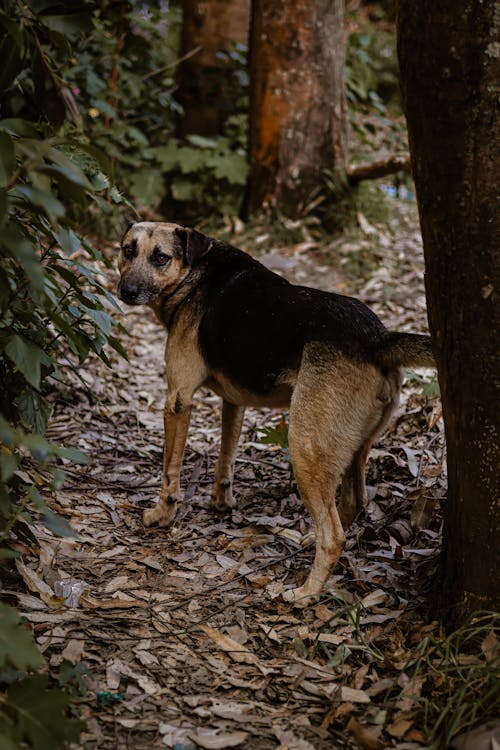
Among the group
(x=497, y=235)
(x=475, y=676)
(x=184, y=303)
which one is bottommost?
(x=475, y=676)

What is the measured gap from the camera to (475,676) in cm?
258

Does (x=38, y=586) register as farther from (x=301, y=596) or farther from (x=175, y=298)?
(x=175, y=298)

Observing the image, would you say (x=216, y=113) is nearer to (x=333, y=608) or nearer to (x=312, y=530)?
(x=312, y=530)

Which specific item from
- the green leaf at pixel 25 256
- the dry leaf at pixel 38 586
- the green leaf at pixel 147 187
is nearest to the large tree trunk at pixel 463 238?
the green leaf at pixel 25 256

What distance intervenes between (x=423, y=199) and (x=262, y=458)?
2.80 metres

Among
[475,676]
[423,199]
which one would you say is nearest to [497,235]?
[423,199]

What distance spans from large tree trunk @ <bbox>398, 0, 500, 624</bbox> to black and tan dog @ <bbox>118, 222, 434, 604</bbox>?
2.08 ft

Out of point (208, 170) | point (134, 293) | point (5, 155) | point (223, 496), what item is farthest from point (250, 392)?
point (208, 170)

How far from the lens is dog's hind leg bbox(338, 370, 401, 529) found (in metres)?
3.57

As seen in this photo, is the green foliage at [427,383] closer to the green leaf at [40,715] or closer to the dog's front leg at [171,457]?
the dog's front leg at [171,457]

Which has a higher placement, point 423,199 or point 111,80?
point 111,80

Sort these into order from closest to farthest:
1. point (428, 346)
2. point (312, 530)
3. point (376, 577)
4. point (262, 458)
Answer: point (428, 346) < point (376, 577) < point (312, 530) < point (262, 458)

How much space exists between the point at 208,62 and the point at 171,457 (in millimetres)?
6508

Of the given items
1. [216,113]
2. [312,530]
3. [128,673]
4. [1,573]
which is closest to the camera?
[128,673]
